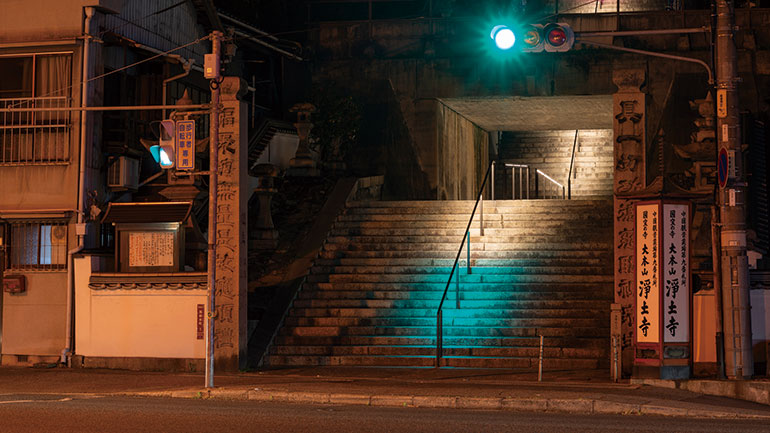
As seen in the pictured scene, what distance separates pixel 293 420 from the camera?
12.7 m

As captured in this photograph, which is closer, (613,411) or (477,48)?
(613,411)

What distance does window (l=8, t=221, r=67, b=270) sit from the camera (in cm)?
2280

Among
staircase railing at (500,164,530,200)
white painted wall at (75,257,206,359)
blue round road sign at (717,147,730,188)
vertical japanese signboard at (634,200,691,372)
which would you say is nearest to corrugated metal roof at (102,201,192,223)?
white painted wall at (75,257,206,359)

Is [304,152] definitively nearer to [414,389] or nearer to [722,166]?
[414,389]

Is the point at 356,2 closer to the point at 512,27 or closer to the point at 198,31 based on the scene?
the point at 198,31

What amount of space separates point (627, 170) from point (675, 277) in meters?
2.26

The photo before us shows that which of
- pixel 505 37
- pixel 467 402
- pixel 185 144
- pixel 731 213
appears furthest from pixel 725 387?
pixel 185 144

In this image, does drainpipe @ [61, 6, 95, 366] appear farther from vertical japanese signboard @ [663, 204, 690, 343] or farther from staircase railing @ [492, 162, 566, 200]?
staircase railing @ [492, 162, 566, 200]

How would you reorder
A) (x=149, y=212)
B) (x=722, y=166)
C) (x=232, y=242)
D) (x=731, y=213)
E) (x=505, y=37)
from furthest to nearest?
(x=149, y=212)
(x=232, y=242)
(x=505, y=37)
(x=731, y=213)
(x=722, y=166)

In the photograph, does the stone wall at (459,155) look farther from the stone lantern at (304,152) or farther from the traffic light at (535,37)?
the traffic light at (535,37)

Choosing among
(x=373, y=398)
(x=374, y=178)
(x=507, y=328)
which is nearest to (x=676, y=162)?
(x=374, y=178)

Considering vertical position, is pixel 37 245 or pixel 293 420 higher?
pixel 37 245

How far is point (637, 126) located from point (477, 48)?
13184 millimetres

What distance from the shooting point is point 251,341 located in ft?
66.6
